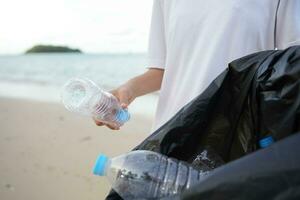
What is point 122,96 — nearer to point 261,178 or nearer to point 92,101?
point 92,101

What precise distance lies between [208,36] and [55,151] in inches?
94.0

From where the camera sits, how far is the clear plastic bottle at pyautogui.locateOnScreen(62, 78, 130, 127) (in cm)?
89

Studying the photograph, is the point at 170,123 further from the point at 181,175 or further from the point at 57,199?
the point at 57,199

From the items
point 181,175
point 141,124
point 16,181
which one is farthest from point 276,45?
point 141,124

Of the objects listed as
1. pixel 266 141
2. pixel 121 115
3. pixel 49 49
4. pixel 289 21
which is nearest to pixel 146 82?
pixel 121 115

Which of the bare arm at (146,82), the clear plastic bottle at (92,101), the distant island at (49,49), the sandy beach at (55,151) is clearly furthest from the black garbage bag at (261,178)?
the distant island at (49,49)

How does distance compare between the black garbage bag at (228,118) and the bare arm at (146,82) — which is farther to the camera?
the bare arm at (146,82)

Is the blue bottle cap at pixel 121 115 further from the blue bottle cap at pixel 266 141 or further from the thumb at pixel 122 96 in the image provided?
the blue bottle cap at pixel 266 141

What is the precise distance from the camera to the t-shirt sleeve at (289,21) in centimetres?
90

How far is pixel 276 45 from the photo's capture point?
964 millimetres

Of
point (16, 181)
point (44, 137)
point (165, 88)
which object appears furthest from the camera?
point (44, 137)

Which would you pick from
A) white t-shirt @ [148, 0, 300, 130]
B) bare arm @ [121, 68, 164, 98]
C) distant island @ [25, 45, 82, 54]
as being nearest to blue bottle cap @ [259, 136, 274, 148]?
white t-shirt @ [148, 0, 300, 130]

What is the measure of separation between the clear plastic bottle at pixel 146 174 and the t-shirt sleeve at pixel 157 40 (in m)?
0.49

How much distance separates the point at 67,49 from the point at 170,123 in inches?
813
